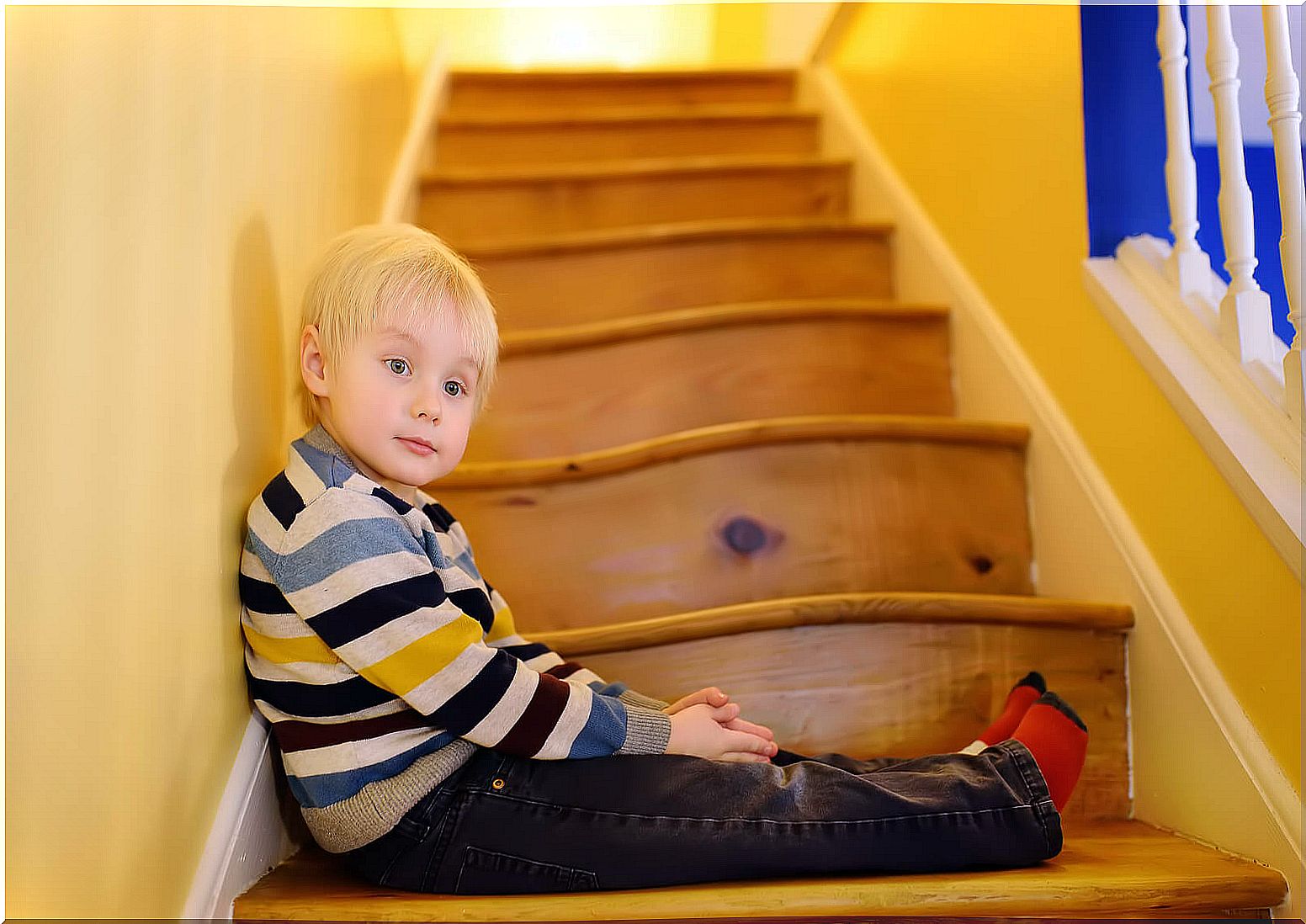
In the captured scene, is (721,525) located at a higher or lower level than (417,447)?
lower

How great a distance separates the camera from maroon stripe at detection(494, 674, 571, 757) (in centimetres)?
87

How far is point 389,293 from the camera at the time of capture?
95 centimetres

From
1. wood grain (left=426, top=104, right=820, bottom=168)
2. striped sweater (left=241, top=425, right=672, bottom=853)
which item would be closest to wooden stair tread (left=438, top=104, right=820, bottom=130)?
wood grain (left=426, top=104, right=820, bottom=168)

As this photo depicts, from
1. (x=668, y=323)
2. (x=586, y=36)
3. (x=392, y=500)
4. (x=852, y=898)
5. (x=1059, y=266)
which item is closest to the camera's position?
(x=852, y=898)

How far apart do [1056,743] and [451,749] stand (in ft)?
1.78

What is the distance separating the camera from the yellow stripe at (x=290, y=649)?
88 centimetres

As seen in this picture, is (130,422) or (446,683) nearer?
(130,422)

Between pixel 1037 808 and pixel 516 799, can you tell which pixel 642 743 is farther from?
pixel 1037 808

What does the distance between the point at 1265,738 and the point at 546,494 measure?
814mm

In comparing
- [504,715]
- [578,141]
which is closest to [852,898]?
[504,715]

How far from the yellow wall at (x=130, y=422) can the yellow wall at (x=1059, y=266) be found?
908mm

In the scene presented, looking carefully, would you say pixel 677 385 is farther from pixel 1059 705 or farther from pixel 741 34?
pixel 741 34

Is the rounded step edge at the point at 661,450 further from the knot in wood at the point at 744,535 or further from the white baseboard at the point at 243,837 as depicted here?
the white baseboard at the point at 243,837

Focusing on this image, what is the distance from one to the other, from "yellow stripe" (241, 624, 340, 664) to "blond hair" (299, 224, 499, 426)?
0.71ft
